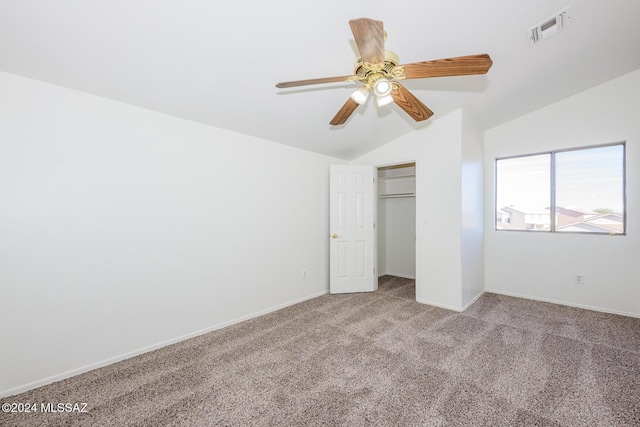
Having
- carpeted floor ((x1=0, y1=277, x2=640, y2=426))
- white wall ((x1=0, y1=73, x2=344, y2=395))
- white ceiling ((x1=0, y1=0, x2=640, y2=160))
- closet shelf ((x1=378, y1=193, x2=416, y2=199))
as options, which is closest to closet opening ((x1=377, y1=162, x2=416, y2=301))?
closet shelf ((x1=378, y1=193, x2=416, y2=199))

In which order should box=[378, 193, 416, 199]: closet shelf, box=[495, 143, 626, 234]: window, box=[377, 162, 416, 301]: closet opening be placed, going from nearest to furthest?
box=[495, 143, 626, 234]: window → box=[378, 193, 416, 199]: closet shelf → box=[377, 162, 416, 301]: closet opening

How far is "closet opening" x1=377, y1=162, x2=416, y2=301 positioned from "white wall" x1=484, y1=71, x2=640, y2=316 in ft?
4.02

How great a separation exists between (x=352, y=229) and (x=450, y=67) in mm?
2862

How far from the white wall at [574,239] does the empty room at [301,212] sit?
24mm

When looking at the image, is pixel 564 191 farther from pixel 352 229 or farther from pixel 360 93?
pixel 360 93

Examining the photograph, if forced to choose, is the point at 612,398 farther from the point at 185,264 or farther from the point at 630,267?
the point at 185,264

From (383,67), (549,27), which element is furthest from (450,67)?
(549,27)

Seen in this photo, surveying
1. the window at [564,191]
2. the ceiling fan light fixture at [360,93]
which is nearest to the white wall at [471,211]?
the window at [564,191]

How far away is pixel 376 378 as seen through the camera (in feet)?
6.52

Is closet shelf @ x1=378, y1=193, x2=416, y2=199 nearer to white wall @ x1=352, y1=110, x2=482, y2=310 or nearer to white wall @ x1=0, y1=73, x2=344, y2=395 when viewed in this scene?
white wall @ x1=352, y1=110, x2=482, y2=310

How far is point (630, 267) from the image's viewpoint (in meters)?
3.17

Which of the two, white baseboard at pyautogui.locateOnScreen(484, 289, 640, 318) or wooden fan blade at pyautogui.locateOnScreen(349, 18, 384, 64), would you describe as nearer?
wooden fan blade at pyautogui.locateOnScreen(349, 18, 384, 64)

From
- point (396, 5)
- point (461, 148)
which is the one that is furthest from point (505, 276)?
point (396, 5)

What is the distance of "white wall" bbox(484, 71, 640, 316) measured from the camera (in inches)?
125
